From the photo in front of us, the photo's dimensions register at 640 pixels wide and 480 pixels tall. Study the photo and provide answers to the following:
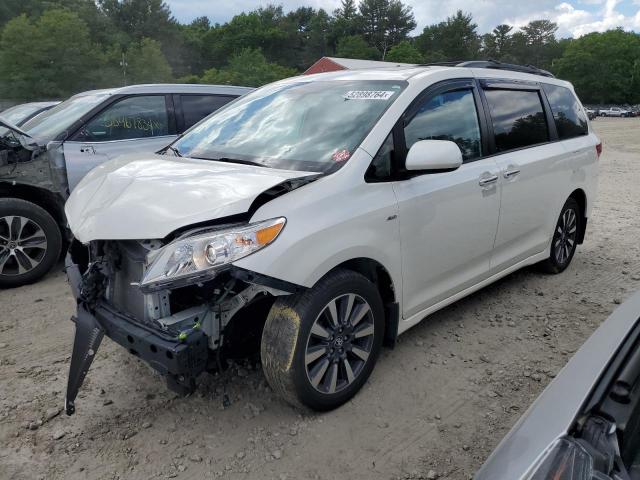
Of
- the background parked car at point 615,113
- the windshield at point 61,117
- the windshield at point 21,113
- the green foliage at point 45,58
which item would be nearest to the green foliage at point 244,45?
the green foliage at point 45,58

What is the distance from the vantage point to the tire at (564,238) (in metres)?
4.79

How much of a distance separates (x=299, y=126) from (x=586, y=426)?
94.5 inches

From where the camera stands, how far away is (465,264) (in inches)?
141

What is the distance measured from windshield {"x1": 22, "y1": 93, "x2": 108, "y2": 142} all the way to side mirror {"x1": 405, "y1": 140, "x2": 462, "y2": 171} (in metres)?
4.03

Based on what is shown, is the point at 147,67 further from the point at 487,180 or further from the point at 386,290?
the point at 386,290

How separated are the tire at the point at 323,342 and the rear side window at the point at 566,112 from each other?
2911 millimetres

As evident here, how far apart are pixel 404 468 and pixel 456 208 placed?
1667 mm

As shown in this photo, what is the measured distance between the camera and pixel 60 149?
16.5 feet

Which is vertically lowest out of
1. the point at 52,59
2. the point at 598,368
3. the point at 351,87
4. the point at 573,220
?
the point at 573,220

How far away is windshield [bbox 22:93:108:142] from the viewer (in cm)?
536

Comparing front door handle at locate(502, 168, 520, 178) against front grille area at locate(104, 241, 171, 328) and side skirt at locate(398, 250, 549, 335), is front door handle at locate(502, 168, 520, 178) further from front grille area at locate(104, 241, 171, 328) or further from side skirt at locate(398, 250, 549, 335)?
front grille area at locate(104, 241, 171, 328)

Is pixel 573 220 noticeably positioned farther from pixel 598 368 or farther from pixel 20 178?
pixel 20 178

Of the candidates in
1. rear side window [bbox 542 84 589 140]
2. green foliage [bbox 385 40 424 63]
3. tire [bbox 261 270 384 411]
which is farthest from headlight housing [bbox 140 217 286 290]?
green foliage [bbox 385 40 424 63]

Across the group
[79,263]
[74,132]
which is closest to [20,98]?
[74,132]
